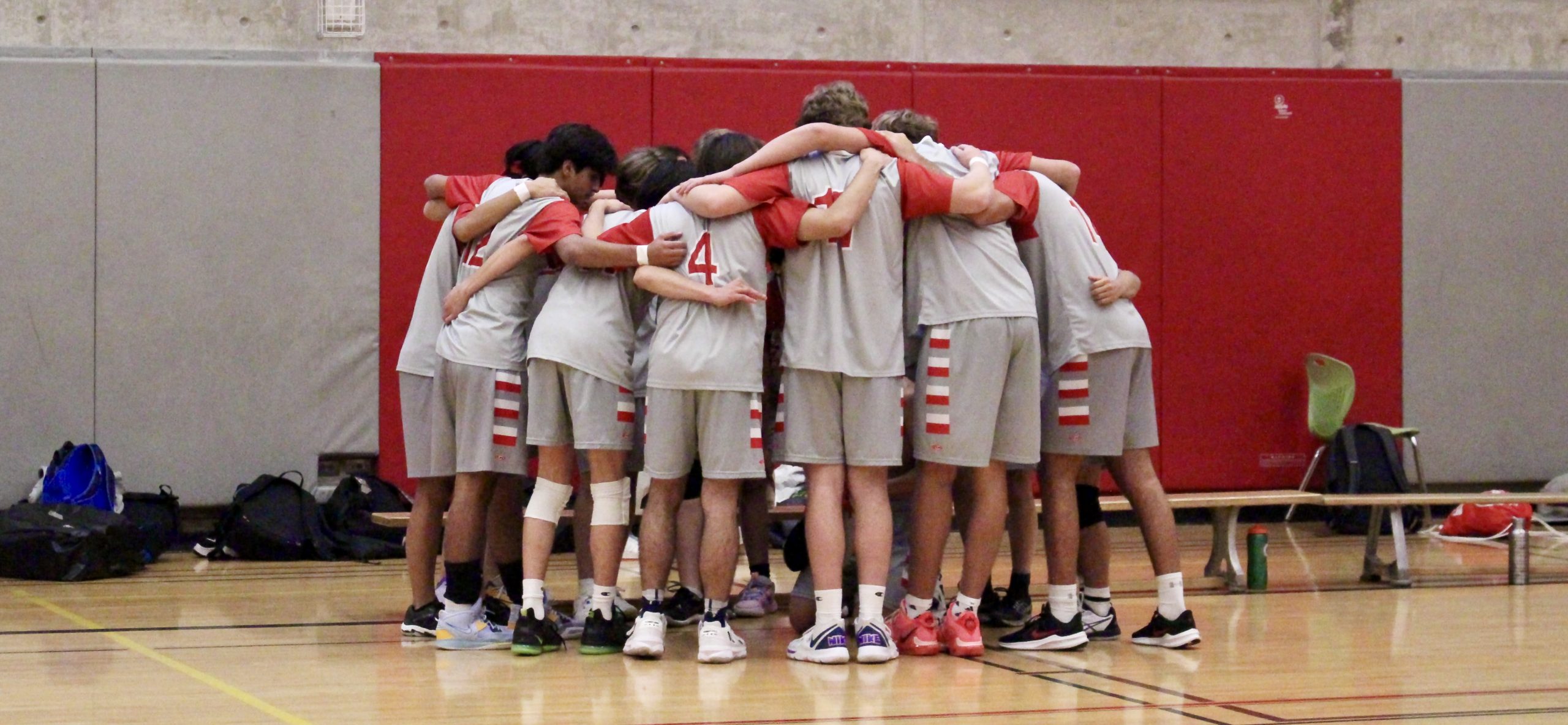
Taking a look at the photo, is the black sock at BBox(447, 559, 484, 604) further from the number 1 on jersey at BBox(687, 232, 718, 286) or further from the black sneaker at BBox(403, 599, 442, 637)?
the number 1 on jersey at BBox(687, 232, 718, 286)

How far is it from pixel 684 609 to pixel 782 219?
4.94ft

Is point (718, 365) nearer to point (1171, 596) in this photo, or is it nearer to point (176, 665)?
point (1171, 596)

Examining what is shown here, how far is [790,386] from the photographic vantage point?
4.31m

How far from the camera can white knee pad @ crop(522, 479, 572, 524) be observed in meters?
4.48

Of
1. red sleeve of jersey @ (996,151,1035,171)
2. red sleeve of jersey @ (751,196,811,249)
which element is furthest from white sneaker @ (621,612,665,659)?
red sleeve of jersey @ (996,151,1035,171)

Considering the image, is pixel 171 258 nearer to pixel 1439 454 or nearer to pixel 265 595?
pixel 265 595

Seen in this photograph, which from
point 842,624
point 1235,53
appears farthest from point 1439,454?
point 842,624

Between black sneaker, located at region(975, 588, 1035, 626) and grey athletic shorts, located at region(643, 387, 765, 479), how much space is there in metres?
1.22

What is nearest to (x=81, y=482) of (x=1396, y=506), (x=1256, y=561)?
(x=1256, y=561)

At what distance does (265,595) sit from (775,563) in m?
2.31

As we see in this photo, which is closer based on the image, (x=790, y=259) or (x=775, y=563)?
(x=790, y=259)

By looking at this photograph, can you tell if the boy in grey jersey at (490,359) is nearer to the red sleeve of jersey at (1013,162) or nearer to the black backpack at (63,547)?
the red sleeve of jersey at (1013,162)

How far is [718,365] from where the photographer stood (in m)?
4.24

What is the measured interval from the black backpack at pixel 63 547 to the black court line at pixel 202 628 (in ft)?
5.00
